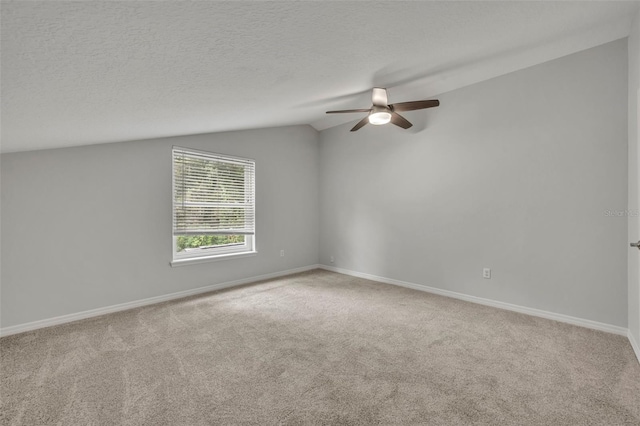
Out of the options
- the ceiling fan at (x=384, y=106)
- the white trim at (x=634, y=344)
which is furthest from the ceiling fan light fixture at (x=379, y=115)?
the white trim at (x=634, y=344)

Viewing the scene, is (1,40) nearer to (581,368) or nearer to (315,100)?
(315,100)

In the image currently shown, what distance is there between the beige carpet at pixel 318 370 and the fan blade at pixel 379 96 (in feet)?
7.48

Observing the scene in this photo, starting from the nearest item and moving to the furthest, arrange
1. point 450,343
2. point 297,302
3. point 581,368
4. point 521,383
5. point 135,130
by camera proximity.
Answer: point 521,383
point 581,368
point 450,343
point 135,130
point 297,302

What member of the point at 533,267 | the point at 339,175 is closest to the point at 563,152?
the point at 533,267

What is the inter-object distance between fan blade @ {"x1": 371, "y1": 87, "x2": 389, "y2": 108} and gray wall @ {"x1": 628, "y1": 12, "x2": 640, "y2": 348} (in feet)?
6.44

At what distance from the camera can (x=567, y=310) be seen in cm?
298

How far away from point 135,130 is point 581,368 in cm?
422

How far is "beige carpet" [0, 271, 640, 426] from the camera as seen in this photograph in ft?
5.47

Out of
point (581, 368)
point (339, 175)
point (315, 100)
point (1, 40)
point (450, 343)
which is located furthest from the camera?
point (339, 175)

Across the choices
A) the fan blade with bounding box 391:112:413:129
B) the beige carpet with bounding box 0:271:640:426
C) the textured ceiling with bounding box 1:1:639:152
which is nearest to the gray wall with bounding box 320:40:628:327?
the textured ceiling with bounding box 1:1:639:152

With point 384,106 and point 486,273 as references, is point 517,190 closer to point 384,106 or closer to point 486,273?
point 486,273

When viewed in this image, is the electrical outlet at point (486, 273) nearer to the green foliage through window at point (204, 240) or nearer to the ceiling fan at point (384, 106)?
the ceiling fan at point (384, 106)

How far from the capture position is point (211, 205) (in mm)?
4152

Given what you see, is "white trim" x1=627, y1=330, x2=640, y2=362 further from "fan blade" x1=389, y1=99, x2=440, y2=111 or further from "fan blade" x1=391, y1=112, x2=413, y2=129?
"fan blade" x1=391, y1=112, x2=413, y2=129
